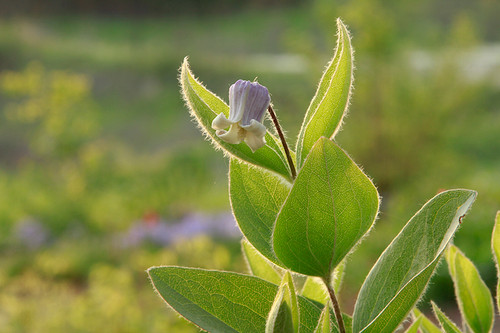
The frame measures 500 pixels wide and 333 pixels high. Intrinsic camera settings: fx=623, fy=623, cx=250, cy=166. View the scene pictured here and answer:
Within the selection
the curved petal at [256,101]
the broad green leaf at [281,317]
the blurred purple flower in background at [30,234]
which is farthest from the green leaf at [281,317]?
the blurred purple flower in background at [30,234]

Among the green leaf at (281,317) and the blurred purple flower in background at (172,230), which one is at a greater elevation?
the green leaf at (281,317)

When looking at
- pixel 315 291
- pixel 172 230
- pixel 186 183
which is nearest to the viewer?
pixel 315 291

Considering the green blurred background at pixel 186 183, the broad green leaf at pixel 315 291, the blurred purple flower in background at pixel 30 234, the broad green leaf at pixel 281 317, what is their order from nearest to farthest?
the broad green leaf at pixel 281 317, the broad green leaf at pixel 315 291, the green blurred background at pixel 186 183, the blurred purple flower in background at pixel 30 234

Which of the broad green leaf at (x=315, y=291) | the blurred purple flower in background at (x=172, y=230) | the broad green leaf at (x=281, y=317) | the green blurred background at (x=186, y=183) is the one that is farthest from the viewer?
the blurred purple flower in background at (x=172, y=230)

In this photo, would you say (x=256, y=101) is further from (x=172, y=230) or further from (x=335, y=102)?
(x=172, y=230)

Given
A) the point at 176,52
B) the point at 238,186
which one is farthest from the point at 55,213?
the point at 176,52

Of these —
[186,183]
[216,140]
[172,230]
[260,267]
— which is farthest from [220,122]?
[186,183]

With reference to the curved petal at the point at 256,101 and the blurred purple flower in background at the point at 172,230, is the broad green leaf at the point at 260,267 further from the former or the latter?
the blurred purple flower in background at the point at 172,230
